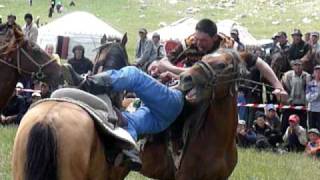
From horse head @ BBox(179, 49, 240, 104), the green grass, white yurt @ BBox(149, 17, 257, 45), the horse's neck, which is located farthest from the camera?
white yurt @ BBox(149, 17, 257, 45)

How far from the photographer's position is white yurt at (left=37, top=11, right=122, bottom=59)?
91.1ft

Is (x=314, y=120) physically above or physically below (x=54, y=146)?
below

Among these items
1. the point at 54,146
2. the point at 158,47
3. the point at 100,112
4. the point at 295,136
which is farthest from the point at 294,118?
the point at 54,146

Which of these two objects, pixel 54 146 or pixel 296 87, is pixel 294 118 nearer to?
pixel 296 87

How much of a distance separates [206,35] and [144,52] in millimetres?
12713

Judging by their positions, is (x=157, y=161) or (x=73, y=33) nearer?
(x=157, y=161)

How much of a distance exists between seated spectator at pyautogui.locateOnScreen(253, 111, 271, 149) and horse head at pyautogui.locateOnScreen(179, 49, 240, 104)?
764 cm

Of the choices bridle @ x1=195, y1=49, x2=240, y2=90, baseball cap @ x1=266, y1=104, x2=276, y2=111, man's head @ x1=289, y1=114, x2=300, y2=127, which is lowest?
man's head @ x1=289, y1=114, x2=300, y2=127

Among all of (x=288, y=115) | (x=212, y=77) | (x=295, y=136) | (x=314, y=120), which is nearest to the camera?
(x=212, y=77)

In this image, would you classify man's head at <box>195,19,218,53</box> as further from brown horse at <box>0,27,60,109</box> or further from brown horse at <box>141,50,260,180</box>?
brown horse at <box>0,27,60,109</box>

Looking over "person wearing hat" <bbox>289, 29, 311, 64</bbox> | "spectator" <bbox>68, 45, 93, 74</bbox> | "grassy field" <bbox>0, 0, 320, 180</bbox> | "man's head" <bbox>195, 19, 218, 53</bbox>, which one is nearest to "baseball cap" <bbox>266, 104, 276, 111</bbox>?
"person wearing hat" <bbox>289, 29, 311, 64</bbox>

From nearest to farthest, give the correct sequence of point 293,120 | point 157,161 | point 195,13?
point 157,161 < point 293,120 < point 195,13

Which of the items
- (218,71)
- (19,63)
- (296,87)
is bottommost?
(296,87)

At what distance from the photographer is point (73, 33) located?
28.4 metres
